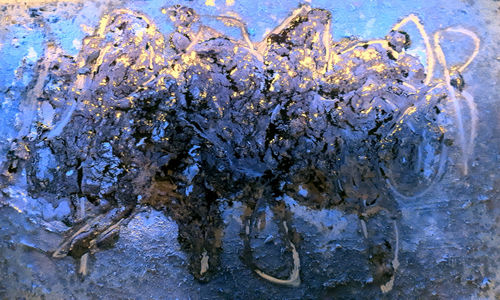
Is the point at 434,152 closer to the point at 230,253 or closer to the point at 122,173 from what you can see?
the point at 230,253

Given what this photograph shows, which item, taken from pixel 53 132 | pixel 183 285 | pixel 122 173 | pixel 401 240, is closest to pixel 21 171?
pixel 53 132

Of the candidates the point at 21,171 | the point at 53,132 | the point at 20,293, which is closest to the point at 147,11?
the point at 53,132

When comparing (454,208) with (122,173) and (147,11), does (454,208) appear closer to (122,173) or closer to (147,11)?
(122,173)

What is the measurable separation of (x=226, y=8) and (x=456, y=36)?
768 millimetres

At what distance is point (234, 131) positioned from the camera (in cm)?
104

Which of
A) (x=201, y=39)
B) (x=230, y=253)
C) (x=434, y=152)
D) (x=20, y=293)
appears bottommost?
(x=20, y=293)

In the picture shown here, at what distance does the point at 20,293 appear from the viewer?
0.99 m

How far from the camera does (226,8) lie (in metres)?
1.15

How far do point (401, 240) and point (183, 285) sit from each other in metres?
0.65

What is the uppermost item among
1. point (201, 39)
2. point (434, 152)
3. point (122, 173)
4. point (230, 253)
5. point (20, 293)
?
point (201, 39)

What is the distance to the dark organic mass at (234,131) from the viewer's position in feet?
3.28

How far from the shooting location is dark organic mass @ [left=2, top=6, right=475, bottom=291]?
3.28ft

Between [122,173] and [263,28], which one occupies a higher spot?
[263,28]

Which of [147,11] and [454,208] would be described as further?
[147,11]
